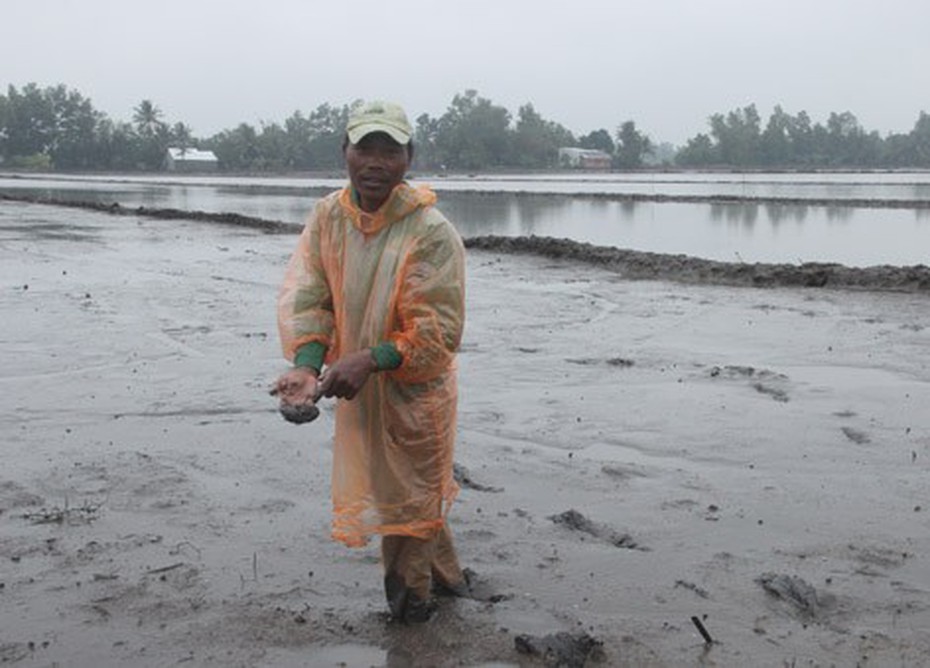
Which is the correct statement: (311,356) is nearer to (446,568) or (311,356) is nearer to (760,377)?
(446,568)

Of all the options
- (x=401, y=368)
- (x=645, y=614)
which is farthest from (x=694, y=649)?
(x=401, y=368)

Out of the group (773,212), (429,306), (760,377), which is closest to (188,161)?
(773,212)

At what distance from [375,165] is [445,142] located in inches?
4772

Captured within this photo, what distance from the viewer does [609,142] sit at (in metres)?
141

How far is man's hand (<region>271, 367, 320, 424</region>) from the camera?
3.30 m

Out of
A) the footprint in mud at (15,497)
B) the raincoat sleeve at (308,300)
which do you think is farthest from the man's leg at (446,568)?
the footprint in mud at (15,497)

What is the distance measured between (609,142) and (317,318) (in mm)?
141178

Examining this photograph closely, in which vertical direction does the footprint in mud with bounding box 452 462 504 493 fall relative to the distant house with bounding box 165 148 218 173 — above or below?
below

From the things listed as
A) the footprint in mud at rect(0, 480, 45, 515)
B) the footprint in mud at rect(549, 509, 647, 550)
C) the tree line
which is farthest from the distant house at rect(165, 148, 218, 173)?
the footprint in mud at rect(549, 509, 647, 550)

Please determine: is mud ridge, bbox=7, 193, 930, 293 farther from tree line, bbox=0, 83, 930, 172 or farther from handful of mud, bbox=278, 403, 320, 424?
tree line, bbox=0, 83, 930, 172

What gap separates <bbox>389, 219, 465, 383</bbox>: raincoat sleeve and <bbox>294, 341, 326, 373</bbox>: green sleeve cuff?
0.25m

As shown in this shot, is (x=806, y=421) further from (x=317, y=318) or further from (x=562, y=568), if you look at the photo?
(x=317, y=318)

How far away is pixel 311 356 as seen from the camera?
11.5ft

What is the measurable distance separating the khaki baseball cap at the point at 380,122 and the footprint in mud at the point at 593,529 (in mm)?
2005
